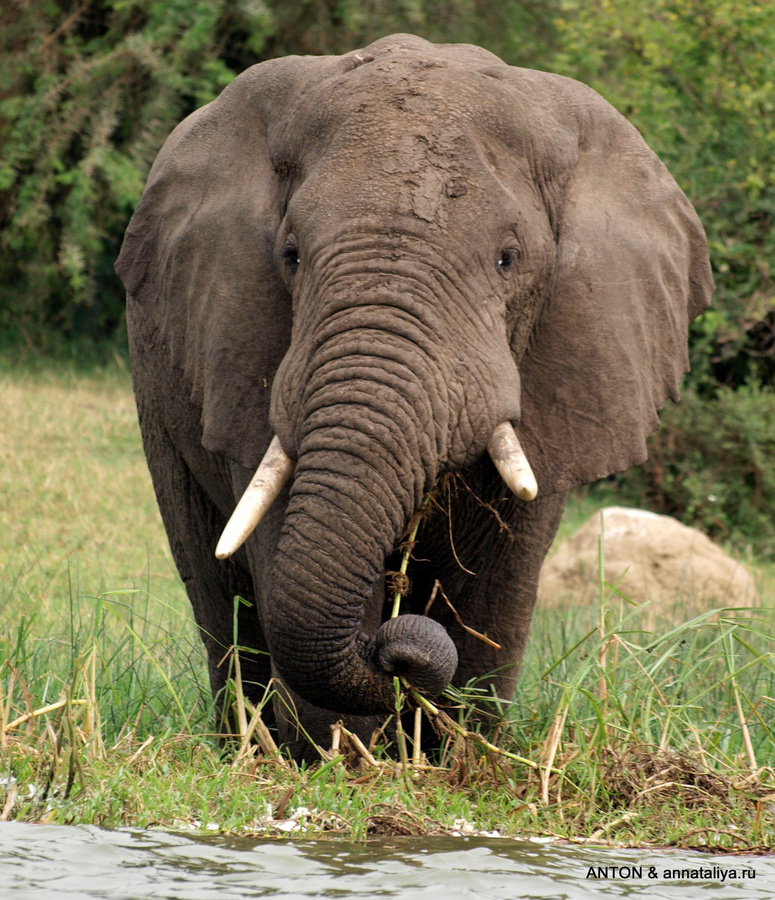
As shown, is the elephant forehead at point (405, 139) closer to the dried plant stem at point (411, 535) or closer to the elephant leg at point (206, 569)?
the dried plant stem at point (411, 535)

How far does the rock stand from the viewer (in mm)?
9188

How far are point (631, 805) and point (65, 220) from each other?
1227cm

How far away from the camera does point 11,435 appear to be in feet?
38.9

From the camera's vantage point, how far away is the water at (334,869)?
3037mm

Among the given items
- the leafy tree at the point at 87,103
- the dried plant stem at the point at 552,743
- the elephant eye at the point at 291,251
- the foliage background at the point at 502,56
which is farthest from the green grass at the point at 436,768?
the leafy tree at the point at 87,103

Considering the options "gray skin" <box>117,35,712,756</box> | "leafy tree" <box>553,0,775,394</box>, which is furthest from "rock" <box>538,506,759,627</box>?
"gray skin" <box>117,35,712,756</box>

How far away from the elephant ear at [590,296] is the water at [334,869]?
112 centimetres

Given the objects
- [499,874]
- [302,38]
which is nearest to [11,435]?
[302,38]

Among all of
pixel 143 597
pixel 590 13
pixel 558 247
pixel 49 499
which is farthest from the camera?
pixel 590 13

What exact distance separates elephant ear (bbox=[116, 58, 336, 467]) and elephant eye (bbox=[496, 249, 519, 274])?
63 centimetres

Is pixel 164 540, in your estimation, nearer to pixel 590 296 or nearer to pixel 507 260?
pixel 590 296

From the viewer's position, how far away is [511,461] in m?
3.63

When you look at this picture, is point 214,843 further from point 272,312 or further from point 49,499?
point 49,499

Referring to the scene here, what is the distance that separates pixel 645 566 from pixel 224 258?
5.82 meters
